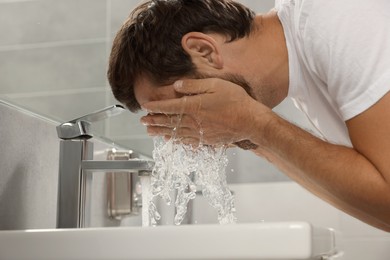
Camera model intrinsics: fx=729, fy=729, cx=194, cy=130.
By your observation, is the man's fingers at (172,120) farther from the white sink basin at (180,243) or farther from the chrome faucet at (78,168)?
the white sink basin at (180,243)

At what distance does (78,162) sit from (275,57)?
38 cm

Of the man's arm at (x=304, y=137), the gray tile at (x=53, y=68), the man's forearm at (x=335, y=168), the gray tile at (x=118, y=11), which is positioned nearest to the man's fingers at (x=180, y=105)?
the man's arm at (x=304, y=137)

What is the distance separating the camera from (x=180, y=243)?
0.89m

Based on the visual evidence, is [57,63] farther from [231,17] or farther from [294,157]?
[294,157]

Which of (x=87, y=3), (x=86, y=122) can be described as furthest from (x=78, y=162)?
(x=87, y=3)

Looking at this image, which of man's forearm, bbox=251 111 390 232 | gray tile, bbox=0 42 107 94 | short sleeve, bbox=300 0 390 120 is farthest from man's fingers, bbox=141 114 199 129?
gray tile, bbox=0 42 107 94

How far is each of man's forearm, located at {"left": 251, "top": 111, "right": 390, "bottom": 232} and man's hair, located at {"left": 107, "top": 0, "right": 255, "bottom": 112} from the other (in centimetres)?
17

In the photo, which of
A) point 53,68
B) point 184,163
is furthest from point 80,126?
point 53,68

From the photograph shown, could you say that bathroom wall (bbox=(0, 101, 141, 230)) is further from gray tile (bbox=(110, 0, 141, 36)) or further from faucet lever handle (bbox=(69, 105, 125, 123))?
gray tile (bbox=(110, 0, 141, 36))

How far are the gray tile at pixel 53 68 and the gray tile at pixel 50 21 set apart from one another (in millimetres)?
26

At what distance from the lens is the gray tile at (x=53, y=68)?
4.46ft

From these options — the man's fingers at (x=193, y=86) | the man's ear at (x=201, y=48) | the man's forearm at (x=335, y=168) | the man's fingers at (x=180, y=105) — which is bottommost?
the man's forearm at (x=335, y=168)

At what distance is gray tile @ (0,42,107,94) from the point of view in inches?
53.6

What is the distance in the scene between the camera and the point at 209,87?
1101 mm
